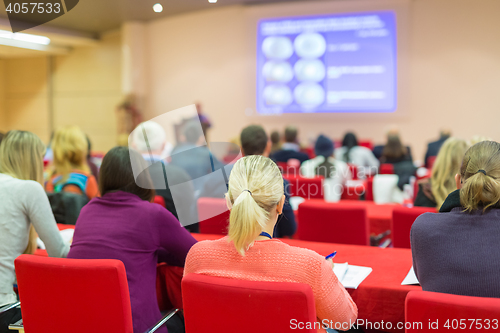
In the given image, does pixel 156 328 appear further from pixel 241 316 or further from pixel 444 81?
pixel 444 81

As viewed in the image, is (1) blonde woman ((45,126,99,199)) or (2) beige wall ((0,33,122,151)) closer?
(1) blonde woman ((45,126,99,199))

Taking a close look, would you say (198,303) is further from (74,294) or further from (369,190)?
(369,190)

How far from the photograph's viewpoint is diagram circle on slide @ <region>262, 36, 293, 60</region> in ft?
31.7

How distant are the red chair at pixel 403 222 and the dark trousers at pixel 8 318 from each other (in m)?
2.02

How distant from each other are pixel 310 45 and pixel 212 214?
25.0ft

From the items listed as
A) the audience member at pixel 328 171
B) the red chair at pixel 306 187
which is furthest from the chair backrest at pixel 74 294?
the audience member at pixel 328 171

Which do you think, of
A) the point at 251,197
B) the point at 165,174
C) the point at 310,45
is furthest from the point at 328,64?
the point at 251,197

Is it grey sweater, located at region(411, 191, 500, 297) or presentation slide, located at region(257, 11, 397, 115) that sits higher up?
presentation slide, located at region(257, 11, 397, 115)

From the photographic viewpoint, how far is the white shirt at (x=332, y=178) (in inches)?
179

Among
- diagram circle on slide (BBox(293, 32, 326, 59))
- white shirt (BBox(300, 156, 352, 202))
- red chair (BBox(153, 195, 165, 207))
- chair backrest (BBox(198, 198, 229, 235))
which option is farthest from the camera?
diagram circle on slide (BBox(293, 32, 326, 59))

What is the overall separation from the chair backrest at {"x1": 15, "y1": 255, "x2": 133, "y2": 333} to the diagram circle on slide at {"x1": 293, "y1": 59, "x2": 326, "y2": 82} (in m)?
8.53

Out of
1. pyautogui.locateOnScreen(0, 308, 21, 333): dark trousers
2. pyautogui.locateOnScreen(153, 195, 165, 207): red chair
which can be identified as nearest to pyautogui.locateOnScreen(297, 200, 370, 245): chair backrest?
Answer: pyautogui.locateOnScreen(153, 195, 165, 207): red chair

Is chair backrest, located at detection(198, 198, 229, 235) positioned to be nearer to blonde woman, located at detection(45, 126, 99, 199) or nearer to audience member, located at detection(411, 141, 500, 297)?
blonde woman, located at detection(45, 126, 99, 199)

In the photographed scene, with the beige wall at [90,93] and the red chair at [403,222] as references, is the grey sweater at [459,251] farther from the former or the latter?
the beige wall at [90,93]
